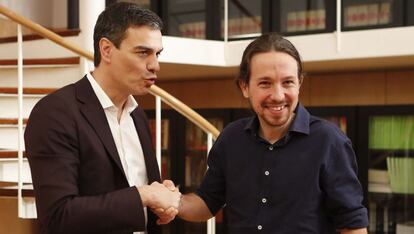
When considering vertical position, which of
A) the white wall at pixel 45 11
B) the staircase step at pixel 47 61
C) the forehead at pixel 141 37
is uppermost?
the white wall at pixel 45 11

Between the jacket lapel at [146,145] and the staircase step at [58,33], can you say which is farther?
the staircase step at [58,33]

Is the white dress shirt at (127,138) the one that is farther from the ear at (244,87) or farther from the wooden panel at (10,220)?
the wooden panel at (10,220)

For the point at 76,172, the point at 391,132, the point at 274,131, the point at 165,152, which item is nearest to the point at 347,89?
the point at 391,132

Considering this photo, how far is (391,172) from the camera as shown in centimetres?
415

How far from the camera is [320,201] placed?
1.37m

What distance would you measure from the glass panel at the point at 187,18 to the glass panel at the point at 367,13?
1.25m

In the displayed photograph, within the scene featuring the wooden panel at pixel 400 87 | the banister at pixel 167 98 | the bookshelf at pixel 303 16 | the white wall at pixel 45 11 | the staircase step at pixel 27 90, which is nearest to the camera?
the banister at pixel 167 98

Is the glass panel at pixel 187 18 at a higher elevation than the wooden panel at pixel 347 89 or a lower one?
higher

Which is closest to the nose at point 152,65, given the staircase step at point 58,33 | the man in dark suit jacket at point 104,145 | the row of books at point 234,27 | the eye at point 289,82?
the man in dark suit jacket at point 104,145

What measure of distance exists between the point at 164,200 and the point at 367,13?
3122 mm

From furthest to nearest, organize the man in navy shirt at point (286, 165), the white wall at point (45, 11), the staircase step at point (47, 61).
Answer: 1. the white wall at point (45, 11)
2. the staircase step at point (47, 61)
3. the man in navy shirt at point (286, 165)

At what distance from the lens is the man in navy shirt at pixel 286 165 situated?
4.41 feet

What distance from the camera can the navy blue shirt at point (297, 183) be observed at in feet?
4.41

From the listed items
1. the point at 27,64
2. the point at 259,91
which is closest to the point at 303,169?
the point at 259,91
